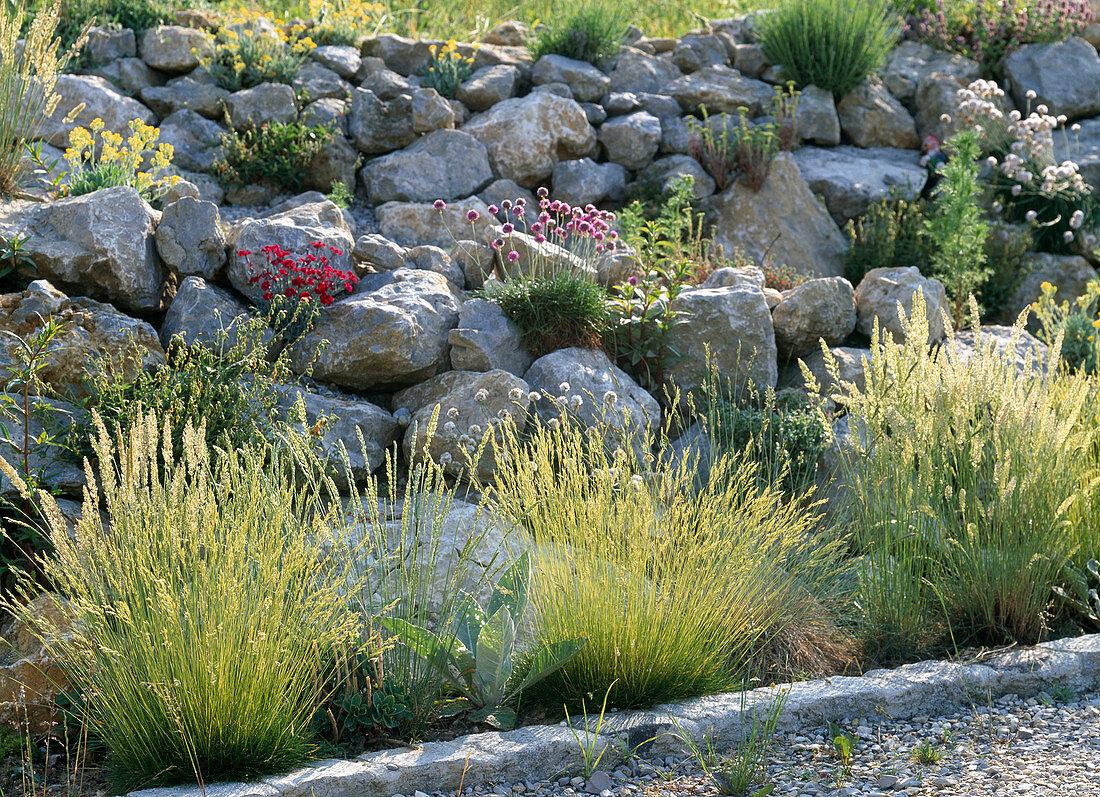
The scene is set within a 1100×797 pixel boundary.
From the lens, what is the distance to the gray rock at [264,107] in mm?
6242

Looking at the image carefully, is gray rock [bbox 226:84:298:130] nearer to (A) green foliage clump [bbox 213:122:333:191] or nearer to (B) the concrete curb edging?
(A) green foliage clump [bbox 213:122:333:191]

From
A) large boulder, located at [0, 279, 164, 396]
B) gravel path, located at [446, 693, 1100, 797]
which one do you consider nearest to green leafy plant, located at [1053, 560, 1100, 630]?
gravel path, located at [446, 693, 1100, 797]

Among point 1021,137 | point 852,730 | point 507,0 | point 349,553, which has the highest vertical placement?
point 507,0

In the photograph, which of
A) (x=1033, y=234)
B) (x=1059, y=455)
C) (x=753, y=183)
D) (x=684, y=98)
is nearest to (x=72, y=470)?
(x=1059, y=455)

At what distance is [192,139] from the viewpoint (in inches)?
246

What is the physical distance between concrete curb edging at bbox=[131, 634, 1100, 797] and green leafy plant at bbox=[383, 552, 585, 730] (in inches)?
5.9

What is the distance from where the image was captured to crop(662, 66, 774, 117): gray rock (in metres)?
7.45

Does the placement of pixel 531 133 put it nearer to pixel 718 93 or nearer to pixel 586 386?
pixel 718 93

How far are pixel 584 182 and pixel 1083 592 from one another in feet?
14.0

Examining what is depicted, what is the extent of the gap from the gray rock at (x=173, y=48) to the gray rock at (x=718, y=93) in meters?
3.51

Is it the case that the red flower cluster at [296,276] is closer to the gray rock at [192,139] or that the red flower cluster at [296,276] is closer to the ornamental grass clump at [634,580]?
the ornamental grass clump at [634,580]

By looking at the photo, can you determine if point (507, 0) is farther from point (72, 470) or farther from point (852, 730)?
point (852, 730)

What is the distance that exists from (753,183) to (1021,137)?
2199mm

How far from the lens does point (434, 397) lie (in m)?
4.48
